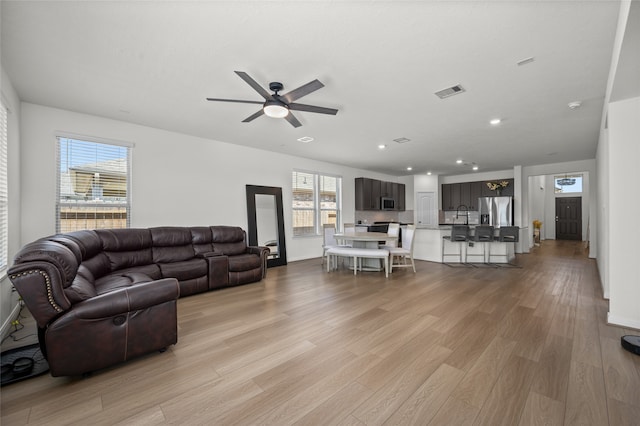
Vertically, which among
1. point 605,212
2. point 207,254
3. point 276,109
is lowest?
point 207,254

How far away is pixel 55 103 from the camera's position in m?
3.70

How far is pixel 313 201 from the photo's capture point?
24.4 feet

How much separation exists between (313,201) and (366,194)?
1.98 metres

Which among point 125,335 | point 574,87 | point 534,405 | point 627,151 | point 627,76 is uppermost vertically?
point 574,87

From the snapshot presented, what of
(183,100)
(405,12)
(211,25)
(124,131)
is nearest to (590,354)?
(405,12)

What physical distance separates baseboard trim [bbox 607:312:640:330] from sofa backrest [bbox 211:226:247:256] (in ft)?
16.8

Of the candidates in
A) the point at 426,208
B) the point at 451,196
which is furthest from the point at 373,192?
the point at 451,196

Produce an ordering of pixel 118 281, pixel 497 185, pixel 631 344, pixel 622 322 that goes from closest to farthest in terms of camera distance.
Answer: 1. pixel 631 344
2. pixel 622 322
3. pixel 118 281
4. pixel 497 185

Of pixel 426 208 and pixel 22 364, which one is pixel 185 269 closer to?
pixel 22 364

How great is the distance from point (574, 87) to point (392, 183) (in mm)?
6539

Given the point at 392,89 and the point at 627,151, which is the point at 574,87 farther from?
the point at 392,89

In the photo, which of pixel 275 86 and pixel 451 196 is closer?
pixel 275 86

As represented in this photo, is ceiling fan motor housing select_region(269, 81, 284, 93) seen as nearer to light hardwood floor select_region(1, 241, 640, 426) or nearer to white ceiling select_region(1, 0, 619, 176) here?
white ceiling select_region(1, 0, 619, 176)

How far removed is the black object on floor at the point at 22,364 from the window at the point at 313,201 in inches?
198
